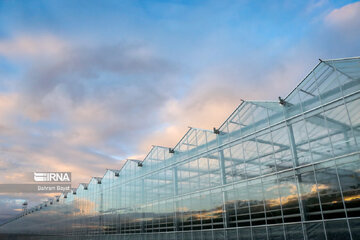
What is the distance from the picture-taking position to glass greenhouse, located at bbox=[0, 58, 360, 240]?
1835 centimetres

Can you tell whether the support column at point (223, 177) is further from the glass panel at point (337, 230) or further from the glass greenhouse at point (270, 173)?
the glass panel at point (337, 230)

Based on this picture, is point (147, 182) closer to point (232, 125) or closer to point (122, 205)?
point (122, 205)

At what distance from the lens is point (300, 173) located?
67.2 ft

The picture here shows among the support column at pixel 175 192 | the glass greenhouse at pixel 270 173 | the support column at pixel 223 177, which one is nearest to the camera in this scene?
the glass greenhouse at pixel 270 173

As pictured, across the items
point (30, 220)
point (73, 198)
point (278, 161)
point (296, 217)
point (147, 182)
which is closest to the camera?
point (296, 217)

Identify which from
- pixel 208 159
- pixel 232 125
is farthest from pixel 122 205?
pixel 232 125

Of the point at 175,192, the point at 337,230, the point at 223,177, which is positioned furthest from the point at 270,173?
the point at 175,192

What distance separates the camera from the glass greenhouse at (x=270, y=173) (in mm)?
18352

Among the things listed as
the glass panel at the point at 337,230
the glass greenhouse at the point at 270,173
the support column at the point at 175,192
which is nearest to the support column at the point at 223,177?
the glass greenhouse at the point at 270,173

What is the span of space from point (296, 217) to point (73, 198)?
49518 mm

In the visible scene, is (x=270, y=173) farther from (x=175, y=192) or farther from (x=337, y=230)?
(x=175, y=192)

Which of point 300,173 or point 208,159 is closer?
point 300,173

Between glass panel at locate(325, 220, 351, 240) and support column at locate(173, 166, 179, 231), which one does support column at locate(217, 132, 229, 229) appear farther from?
glass panel at locate(325, 220, 351, 240)

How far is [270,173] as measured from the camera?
22.4 meters
